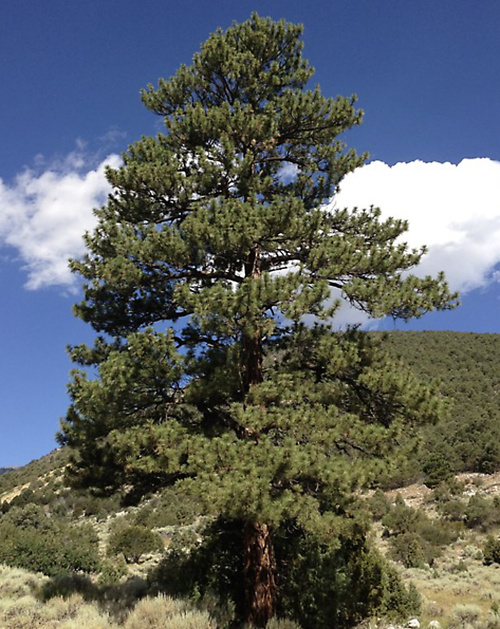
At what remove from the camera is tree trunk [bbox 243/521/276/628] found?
899 cm

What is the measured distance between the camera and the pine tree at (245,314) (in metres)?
8.17

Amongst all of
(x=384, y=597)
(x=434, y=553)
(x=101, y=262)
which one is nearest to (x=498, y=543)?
(x=434, y=553)

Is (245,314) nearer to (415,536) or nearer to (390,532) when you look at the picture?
(415,536)

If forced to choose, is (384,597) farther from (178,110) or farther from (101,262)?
(178,110)

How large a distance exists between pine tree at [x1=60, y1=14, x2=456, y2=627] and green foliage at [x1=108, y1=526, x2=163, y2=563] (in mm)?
16260

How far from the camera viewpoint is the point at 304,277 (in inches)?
366

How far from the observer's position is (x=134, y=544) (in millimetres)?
23812

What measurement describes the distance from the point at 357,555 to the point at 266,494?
6095 millimetres

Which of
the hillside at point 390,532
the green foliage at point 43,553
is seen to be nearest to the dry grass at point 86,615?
the hillside at point 390,532

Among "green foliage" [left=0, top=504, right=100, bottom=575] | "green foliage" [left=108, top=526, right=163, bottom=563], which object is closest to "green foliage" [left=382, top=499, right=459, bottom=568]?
"green foliage" [left=108, top=526, right=163, bottom=563]

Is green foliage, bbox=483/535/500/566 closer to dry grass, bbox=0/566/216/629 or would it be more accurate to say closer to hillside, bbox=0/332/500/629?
hillside, bbox=0/332/500/629

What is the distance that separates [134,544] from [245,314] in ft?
64.3

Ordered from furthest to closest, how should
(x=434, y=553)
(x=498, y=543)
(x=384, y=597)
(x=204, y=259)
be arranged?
(x=434, y=553) < (x=498, y=543) < (x=384, y=597) < (x=204, y=259)

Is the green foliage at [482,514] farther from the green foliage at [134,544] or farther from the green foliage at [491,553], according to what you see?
the green foliage at [134,544]
